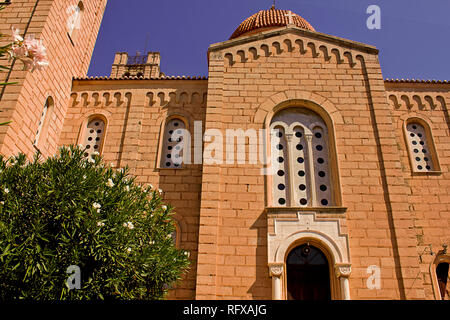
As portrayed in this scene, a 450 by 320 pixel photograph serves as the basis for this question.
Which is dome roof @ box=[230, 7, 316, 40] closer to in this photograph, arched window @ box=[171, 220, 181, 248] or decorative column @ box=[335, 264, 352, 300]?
arched window @ box=[171, 220, 181, 248]

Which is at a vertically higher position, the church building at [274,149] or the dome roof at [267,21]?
the dome roof at [267,21]

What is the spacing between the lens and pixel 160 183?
11.6 metres

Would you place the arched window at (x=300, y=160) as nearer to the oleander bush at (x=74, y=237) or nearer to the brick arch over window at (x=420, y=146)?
the brick arch over window at (x=420, y=146)

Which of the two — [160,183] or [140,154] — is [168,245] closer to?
[160,183]

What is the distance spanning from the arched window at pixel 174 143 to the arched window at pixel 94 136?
Result: 2001mm

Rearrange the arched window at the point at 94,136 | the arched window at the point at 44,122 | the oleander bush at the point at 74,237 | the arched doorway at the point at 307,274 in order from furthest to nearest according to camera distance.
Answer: the arched window at the point at 94,136, the arched window at the point at 44,122, the arched doorway at the point at 307,274, the oleander bush at the point at 74,237

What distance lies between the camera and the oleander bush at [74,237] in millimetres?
6398

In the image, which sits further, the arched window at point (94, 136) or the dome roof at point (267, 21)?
the dome roof at point (267, 21)

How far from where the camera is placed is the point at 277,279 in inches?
364

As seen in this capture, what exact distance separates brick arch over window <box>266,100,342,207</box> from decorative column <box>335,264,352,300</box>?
1.70 metres

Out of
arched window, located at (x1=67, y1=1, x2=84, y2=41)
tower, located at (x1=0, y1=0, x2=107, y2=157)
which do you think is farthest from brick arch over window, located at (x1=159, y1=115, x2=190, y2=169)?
arched window, located at (x1=67, y1=1, x2=84, y2=41)

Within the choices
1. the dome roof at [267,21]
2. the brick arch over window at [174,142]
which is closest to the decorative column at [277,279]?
the brick arch over window at [174,142]
